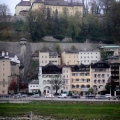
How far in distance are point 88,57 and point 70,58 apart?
1043 millimetres

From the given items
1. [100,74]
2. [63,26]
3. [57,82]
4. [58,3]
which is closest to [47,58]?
[57,82]

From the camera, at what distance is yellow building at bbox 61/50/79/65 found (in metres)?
20.7

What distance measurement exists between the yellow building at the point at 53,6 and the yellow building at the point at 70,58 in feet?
22.6

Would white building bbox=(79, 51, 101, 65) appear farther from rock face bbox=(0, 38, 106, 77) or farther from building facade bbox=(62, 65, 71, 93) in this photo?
building facade bbox=(62, 65, 71, 93)

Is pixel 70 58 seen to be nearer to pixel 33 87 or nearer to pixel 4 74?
pixel 33 87

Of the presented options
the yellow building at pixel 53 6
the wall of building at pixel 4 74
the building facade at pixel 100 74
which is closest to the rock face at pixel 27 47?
the wall of building at pixel 4 74

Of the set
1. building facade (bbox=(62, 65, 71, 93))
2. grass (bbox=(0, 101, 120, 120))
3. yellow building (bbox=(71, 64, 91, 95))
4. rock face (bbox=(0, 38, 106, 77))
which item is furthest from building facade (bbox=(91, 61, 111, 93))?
grass (bbox=(0, 101, 120, 120))

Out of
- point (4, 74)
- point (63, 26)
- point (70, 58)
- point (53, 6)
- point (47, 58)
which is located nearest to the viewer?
point (4, 74)

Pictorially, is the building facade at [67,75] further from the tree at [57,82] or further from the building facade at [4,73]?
the building facade at [4,73]

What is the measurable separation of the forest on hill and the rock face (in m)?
0.78

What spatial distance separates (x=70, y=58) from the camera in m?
20.7

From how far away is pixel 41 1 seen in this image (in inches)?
1129

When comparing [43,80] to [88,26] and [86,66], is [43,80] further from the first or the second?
[88,26]

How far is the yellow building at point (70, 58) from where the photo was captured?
20.7m
